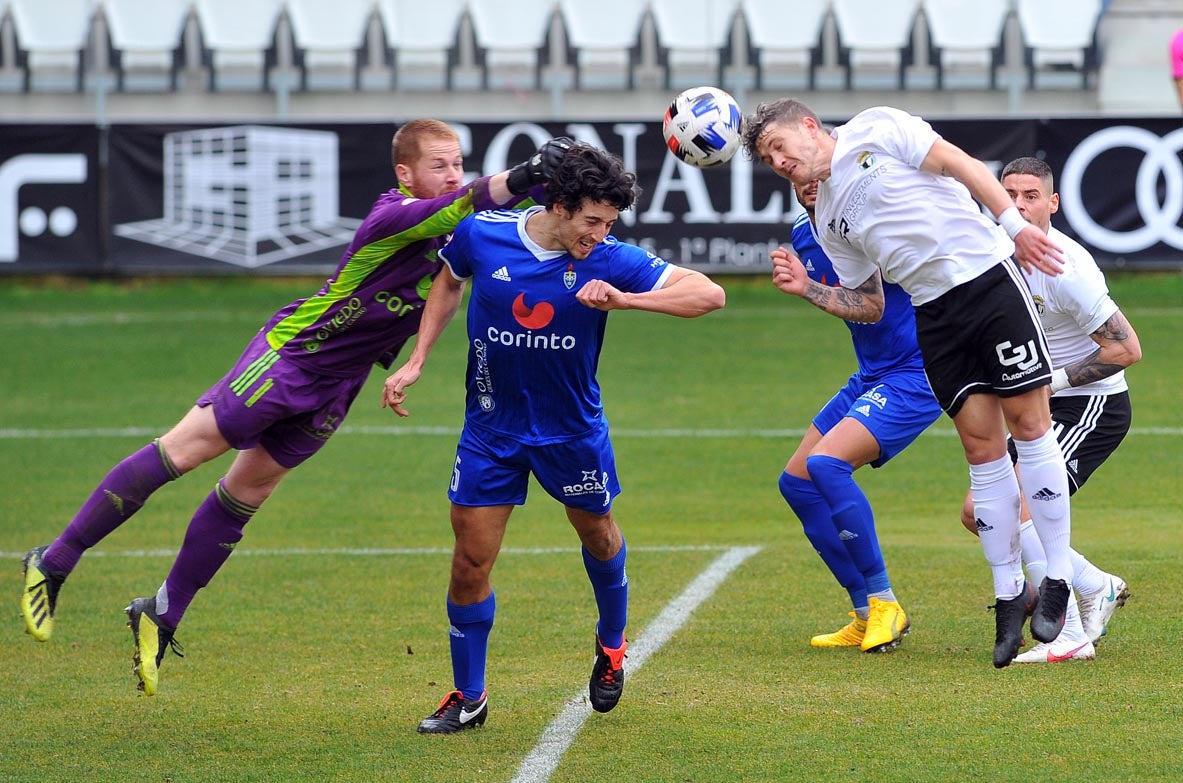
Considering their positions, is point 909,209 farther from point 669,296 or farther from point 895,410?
point 895,410

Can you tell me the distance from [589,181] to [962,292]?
1.49m

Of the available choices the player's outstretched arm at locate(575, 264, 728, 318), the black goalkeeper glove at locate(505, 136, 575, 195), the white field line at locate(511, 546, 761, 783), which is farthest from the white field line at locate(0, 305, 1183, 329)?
the player's outstretched arm at locate(575, 264, 728, 318)

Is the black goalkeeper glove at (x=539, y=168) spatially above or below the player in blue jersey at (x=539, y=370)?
above

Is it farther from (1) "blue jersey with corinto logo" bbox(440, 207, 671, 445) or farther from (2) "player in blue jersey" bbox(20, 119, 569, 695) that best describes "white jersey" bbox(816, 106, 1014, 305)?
(2) "player in blue jersey" bbox(20, 119, 569, 695)

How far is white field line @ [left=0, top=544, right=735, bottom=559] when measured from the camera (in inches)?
381

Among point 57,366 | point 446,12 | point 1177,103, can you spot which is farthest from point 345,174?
point 1177,103

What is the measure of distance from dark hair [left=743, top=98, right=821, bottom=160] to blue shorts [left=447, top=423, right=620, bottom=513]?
1.28 meters

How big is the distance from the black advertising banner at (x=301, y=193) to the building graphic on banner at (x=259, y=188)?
17 mm

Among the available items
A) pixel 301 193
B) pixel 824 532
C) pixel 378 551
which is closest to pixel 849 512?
pixel 824 532

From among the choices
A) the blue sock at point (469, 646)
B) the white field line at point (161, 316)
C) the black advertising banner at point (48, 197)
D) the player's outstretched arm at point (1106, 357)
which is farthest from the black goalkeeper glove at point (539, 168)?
the black advertising banner at point (48, 197)

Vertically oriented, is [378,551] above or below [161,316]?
above

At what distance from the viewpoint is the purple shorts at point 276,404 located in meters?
6.60

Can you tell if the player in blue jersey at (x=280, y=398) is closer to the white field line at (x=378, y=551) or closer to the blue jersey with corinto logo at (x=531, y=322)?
the blue jersey with corinto logo at (x=531, y=322)

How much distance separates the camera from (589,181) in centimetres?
558
